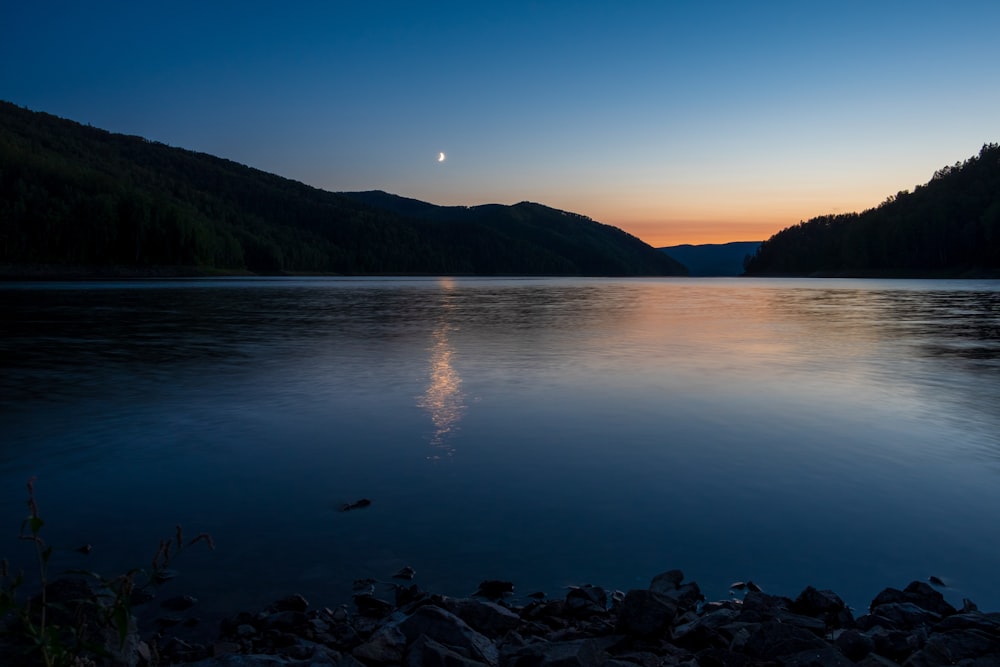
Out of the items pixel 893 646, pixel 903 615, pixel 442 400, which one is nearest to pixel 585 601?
pixel 893 646

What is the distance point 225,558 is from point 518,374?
1284cm

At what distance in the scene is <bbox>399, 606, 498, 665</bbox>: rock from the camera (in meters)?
4.96

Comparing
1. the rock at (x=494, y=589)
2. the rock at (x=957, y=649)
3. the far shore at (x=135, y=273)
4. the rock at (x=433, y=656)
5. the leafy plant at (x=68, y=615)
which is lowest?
the rock at (x=494, y=589)

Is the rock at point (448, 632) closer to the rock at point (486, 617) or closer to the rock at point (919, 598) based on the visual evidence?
the rock at point (486, 617)

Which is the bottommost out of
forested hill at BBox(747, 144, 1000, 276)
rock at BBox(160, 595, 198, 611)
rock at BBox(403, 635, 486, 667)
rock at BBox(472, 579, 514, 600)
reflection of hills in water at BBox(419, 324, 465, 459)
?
rock at BBox(472, 579, 514, 600)

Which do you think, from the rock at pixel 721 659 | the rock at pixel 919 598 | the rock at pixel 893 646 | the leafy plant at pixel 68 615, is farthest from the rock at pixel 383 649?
the rock at pixel 919 598

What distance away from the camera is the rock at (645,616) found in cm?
540

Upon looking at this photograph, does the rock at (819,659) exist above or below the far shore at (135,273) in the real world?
below

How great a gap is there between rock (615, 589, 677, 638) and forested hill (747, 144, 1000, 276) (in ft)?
541

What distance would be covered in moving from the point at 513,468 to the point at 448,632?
502 cm

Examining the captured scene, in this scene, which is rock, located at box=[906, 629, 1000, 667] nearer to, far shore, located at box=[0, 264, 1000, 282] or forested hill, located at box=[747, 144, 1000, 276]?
far shore, located at box=[0, 264, 1000, 282]

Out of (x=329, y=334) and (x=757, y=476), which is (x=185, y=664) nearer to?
(x=757, y=476)

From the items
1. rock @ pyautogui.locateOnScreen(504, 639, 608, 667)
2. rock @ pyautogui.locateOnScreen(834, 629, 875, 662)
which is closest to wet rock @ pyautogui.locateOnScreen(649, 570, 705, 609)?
rock @ pyautogui.locateOnScreen(834, 629, 875, 662)

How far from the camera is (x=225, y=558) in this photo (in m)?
6.88
